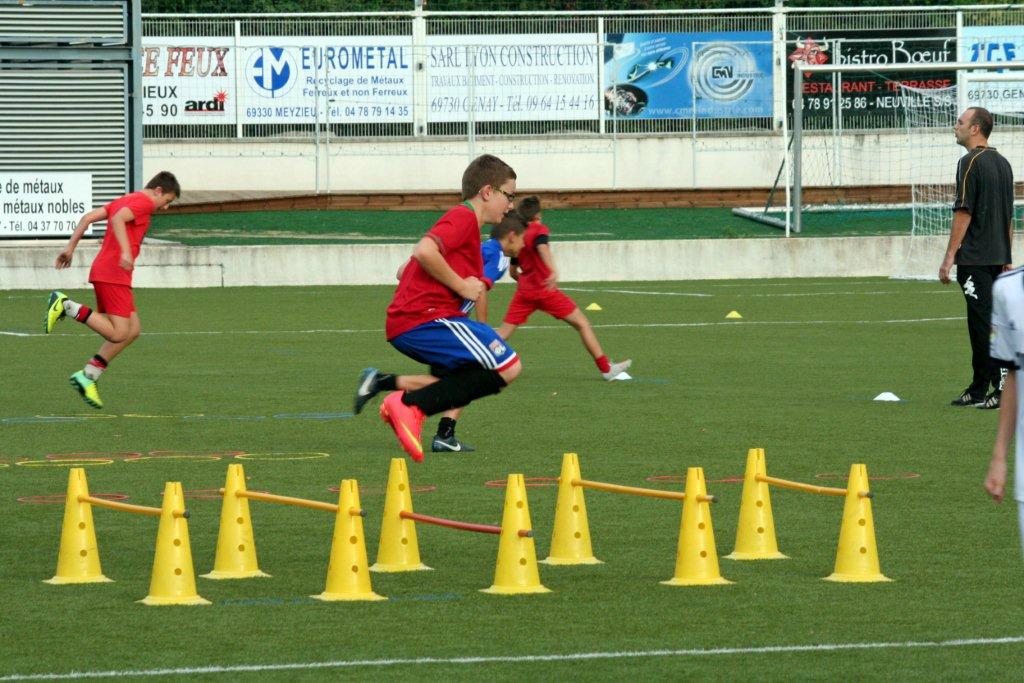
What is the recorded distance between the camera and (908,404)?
14.8 metres

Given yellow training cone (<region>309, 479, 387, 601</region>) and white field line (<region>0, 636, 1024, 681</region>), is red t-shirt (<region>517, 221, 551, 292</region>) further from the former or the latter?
white field line (<region>0, 636, 1024, 681</region>)

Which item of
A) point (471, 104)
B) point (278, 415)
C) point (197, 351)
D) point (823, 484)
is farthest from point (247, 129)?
point (823, 484)

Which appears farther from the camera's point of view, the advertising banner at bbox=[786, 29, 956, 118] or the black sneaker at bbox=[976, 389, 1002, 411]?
the advertising banner at bbox=[786, 29, 956, 118]

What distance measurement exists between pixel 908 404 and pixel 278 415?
15.4ft

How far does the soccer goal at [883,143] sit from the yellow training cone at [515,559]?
2782cm

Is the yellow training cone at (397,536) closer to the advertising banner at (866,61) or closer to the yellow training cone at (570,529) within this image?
the yellow training cone at (570,529)

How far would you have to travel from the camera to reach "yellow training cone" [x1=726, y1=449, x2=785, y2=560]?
27.2ft

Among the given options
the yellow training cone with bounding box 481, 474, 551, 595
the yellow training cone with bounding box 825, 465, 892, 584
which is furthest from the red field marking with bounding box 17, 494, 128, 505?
the yellow training cone with bounding box 825, 465, 892, 584

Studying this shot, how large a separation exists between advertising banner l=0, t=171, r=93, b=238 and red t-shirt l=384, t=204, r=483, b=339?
21664mm

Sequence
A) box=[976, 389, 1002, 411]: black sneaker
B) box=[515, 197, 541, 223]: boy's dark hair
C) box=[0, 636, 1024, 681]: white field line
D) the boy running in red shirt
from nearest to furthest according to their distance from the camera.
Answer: box=[0, 636, 1024, 681]: white field line → the boy running in red shirt → box=[976, 389, 1002, 411]: black sneaker → box=[515, 197, 541, 223]: boy's dark hair

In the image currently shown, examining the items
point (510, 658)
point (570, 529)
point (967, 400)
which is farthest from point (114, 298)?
point (510, 658)

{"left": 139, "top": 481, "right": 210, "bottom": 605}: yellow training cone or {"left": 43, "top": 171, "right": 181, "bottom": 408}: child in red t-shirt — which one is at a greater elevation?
{"left": 43, "top": 171, "right": 181, "bottom": 408}: child in red t-shirt

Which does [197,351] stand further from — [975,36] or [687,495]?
[975,36]

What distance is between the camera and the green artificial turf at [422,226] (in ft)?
114
